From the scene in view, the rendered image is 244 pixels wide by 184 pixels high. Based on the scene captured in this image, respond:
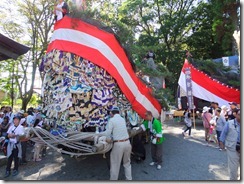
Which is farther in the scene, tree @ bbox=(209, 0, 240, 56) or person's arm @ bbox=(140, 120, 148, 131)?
tree @ bbox=(209, 0, 240, 56)

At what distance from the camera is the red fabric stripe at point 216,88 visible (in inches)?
437

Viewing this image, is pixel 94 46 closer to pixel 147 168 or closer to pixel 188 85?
pixel 147 168

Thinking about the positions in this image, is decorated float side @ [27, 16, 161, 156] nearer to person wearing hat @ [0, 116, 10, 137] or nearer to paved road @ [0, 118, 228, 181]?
paved road @ [0, 118, 228, 181]

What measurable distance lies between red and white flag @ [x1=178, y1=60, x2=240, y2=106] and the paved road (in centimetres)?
410

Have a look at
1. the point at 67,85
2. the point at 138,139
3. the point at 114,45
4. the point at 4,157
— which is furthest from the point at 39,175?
the point at 114,45

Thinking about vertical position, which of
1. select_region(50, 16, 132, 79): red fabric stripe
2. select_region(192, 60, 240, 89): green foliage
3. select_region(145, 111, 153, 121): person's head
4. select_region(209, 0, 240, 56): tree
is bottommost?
select_region(145, 111, 153, 121): person's head

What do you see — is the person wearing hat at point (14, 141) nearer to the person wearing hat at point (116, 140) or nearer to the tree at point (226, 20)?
the person wearing hat at point (116, 140)

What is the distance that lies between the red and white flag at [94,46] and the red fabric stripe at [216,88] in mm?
6503

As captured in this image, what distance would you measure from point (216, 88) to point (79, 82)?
8085mm

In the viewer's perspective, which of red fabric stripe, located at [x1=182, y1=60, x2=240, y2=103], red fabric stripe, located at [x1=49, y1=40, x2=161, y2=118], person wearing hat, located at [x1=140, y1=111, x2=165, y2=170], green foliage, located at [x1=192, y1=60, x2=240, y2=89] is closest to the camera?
red fabric stripe, located at [x1=49, y1=40, x2=161, y2=118]

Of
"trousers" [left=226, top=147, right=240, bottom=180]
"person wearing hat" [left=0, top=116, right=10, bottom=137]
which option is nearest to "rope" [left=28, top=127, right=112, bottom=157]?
"trousers" [left=226, top=147, right=240, bottom=180]

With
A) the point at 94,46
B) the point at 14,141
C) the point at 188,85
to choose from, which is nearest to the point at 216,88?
the point at 188,85

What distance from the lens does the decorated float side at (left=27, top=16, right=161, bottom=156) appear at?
533 cm

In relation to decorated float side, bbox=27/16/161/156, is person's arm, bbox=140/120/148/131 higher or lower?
lower
